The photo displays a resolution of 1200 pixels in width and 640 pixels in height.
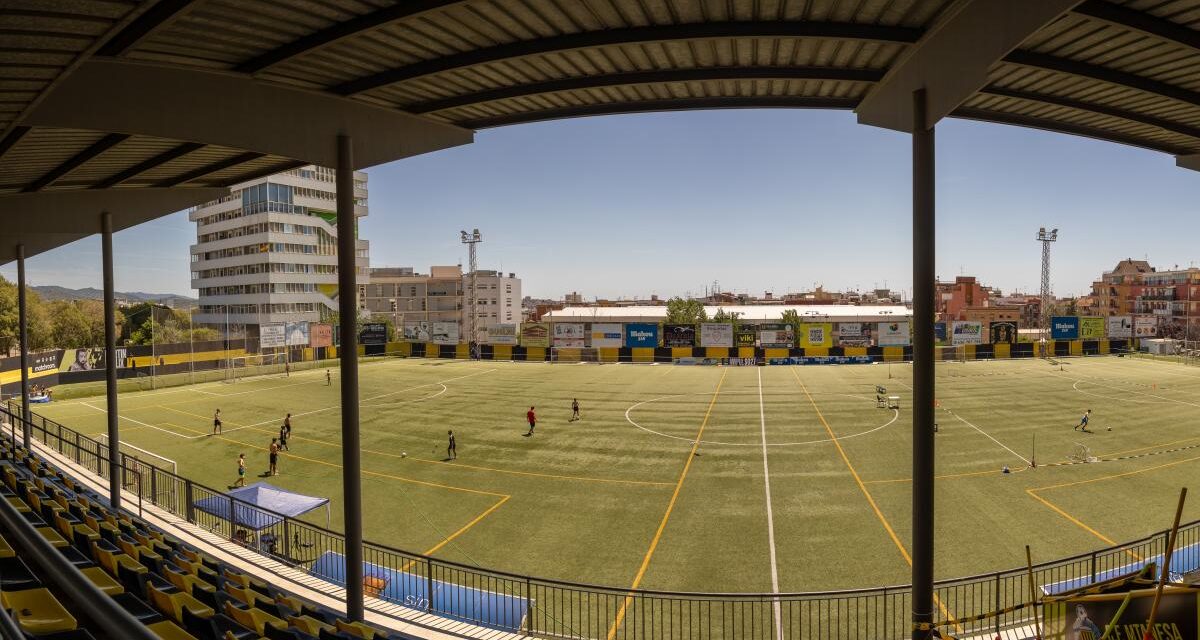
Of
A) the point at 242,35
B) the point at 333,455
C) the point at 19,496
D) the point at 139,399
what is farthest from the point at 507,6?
the point at 139,399

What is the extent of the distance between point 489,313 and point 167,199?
116363 millimetres

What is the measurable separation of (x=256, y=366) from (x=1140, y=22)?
64.9 metres

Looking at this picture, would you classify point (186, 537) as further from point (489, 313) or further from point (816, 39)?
point (489, 313)

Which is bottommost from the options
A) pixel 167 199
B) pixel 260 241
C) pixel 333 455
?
pixel 333 455

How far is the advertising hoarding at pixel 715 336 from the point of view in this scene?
5944 cm

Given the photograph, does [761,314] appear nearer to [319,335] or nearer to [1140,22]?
[319,335]

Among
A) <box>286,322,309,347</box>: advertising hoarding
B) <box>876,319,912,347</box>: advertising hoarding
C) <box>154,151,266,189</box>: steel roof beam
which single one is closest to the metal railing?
<box>154,151,266,189</box>: steel roof beam

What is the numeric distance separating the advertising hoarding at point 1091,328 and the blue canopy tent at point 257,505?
82020mm

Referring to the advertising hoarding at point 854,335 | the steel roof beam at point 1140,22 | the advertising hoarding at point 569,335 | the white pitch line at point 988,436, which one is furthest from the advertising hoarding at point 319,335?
the steel roof beam at point 1140,22

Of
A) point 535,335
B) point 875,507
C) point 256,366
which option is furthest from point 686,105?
point 256,366

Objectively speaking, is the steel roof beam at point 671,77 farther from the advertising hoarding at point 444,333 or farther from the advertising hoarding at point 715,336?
the advertising hoarding at point 444,333

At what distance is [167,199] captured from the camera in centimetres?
1487

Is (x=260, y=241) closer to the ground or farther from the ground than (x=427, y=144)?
farther from the ground

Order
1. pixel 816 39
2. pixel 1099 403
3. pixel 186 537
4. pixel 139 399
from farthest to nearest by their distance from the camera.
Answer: pixel 139 399 < pixel 1099 403 < pixel 186 537 < pixel 816 39
